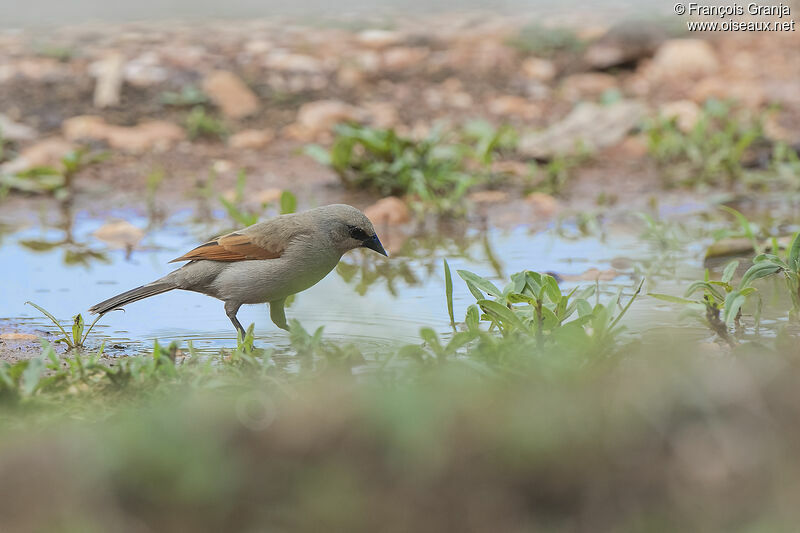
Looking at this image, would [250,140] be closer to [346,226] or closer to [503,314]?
[346,226]

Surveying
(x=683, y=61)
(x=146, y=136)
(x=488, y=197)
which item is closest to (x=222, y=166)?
(x=146, y=136)

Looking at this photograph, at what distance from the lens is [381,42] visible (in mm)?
10758

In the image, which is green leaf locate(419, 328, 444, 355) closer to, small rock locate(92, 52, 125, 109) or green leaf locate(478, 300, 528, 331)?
green leaf locate(478, 300, 528, 331)

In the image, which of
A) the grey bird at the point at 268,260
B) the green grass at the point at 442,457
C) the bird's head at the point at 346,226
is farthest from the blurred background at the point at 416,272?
the bird's head at the point at 346,226

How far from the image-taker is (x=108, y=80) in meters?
9.44

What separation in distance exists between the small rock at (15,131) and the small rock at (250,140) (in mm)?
1604

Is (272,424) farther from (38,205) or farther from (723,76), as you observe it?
(723,76)

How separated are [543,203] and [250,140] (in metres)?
2.72

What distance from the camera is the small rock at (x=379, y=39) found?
423 inches

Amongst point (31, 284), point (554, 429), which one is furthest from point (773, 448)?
point (31, 284)

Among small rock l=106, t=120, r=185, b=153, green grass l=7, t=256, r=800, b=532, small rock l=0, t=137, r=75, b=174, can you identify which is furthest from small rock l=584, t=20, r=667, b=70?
green grass l=7, t=256, r=800, b=532

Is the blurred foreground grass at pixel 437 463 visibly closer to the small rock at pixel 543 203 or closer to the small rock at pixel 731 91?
the small rock at pixel 543 203

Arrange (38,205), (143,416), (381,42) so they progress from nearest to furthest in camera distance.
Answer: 1. (143,416)
2. (38,205)
3. (381,42)

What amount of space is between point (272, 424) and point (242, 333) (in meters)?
2.29
